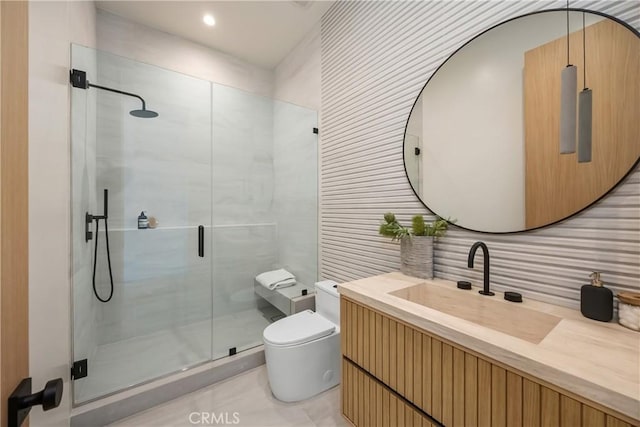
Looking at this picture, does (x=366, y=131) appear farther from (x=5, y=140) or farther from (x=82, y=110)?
(x=82, y=110)

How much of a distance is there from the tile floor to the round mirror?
1798mm

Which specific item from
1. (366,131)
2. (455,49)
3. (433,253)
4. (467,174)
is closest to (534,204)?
(467,174)

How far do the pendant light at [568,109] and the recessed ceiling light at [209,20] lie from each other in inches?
100

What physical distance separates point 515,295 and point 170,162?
8.00 ft

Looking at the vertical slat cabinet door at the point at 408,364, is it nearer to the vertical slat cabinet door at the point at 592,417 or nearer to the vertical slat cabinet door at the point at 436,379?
the vertical slat cabinet door at the point at 436,379

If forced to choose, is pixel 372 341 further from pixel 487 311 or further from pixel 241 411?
pixel 241 411

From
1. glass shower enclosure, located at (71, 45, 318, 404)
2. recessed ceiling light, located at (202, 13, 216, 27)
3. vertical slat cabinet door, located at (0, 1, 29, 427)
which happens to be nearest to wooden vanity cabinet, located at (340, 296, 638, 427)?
vertical slat cabinet door, located at (0, 1, 29, 427)

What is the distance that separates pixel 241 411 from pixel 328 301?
0.83 metres

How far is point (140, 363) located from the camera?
68.8 inches

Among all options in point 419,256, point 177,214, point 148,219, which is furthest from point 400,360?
point 148,219

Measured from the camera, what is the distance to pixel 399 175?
161cm

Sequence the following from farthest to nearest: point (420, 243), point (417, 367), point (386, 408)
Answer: point (420, 243) → point (386, 408) → point (417, 367)

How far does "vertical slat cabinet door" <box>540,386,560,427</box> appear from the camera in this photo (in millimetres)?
616

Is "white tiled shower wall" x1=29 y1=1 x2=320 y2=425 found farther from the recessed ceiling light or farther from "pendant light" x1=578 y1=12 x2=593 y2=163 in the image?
"pendant light" x1=578 y1=12 x2=593 y2=163
